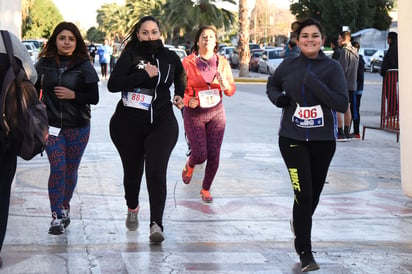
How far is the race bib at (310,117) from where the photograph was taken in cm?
611

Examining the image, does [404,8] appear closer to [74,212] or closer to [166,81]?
[166,81]

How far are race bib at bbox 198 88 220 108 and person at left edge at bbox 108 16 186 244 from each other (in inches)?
59.4

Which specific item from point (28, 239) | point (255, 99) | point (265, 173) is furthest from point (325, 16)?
point (28, 239)

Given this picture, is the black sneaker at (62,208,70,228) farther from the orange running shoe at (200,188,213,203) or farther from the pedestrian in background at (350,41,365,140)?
the pedestrian in background at (350,41,365,140)

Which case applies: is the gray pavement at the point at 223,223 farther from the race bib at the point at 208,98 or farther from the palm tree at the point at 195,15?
the palm tree at the point at 195,15

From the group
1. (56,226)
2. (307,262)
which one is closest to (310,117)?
(307,262)

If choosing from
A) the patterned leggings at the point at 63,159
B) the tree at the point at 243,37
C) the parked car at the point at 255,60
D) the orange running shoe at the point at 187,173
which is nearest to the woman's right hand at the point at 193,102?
the orange running shoe at the point at 187,173

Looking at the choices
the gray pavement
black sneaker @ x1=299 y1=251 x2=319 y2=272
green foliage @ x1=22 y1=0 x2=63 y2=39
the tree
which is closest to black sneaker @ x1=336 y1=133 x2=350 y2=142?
the gray pavement

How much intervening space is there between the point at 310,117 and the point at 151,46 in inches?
62.6

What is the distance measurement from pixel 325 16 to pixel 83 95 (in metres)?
62.3

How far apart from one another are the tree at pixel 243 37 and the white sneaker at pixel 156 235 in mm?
30915

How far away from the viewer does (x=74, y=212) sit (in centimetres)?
809

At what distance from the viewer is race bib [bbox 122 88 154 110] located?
6.92 meters

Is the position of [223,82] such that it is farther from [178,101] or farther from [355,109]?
[355,109]
